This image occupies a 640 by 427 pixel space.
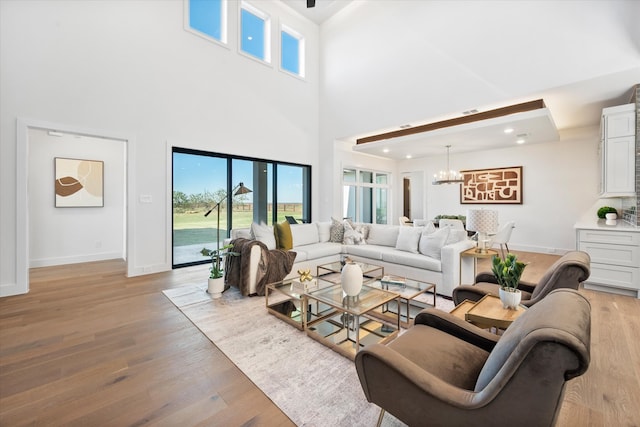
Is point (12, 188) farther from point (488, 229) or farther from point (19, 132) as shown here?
point (488, 229)

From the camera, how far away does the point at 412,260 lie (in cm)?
380

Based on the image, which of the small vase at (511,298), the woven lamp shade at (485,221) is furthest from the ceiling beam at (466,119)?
the small vase at (511,298)

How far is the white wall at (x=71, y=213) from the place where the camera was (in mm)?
4922

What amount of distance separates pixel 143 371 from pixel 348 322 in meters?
1.68

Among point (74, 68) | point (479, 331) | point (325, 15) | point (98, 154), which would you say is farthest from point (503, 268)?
point (325, 15)

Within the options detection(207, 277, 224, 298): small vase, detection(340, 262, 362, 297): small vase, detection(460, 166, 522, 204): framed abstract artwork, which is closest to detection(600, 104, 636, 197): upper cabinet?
detection(460, 166, 522, 204): framed abstract artwork

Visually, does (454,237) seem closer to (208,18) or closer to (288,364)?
(288,364)

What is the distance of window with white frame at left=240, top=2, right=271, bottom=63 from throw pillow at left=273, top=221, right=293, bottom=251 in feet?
14.0

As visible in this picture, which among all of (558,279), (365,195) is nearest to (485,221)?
(558,279)

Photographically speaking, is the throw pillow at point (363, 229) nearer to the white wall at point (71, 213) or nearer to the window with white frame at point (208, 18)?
the white wall at point (71, 213)

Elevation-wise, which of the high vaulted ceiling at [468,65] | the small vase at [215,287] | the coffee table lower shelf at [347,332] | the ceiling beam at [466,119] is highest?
the high vaulted ceiling at [468,65]

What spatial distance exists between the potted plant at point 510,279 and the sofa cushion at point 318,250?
111 inches

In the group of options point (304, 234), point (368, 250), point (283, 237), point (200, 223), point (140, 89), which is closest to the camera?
point (283, 237)

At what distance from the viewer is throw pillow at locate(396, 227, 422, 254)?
4.09 meters
